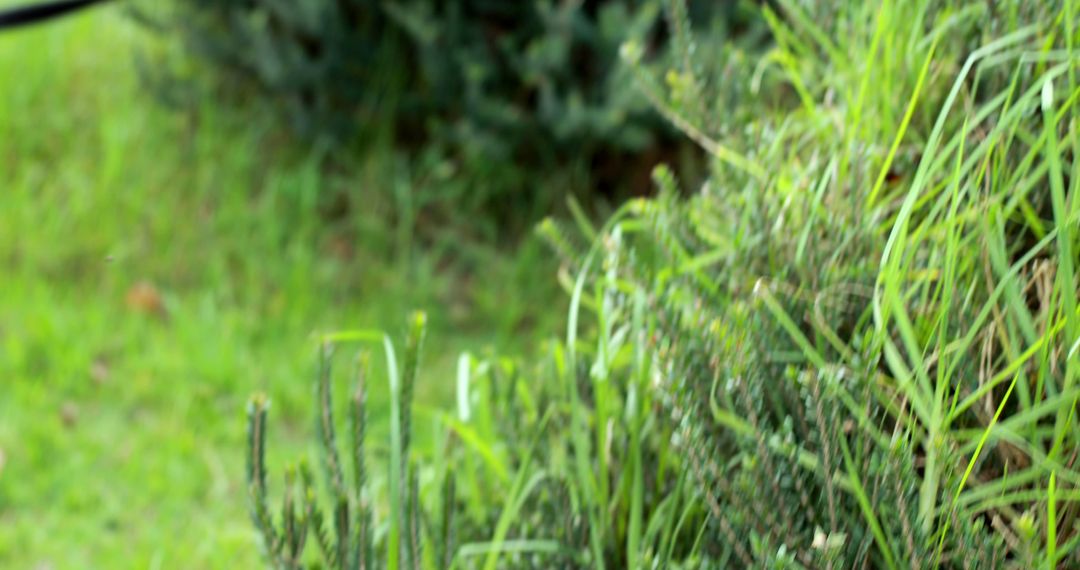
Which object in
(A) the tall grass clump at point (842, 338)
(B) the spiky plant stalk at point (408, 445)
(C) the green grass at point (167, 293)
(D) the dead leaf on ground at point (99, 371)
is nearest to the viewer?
(A) the tall grass clump at point (842, 338)

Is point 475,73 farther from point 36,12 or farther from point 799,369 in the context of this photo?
point 799,369

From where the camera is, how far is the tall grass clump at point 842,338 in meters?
1.14

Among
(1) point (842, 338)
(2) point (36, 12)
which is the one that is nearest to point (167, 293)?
(2) point (36, 12)

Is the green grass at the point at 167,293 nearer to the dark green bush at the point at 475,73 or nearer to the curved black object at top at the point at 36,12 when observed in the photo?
the dark green bush at the point at 475,73

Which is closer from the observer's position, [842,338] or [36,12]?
[842,338]

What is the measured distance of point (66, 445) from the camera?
298 centimetres

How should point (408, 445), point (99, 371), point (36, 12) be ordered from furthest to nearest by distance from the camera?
point (99, 371), point (36, 12), point (408, 445)

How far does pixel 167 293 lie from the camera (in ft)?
12.6

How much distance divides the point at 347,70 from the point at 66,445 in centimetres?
175

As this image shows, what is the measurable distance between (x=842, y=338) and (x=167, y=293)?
294 cm

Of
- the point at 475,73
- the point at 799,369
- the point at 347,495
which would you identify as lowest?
the point at 347,495

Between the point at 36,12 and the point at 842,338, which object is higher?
the point at 36,12

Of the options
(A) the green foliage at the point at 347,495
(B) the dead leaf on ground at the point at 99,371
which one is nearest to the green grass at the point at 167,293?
(B) the dead leaf on ground at the point at 99,371

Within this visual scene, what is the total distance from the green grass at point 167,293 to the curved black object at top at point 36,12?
81cm
